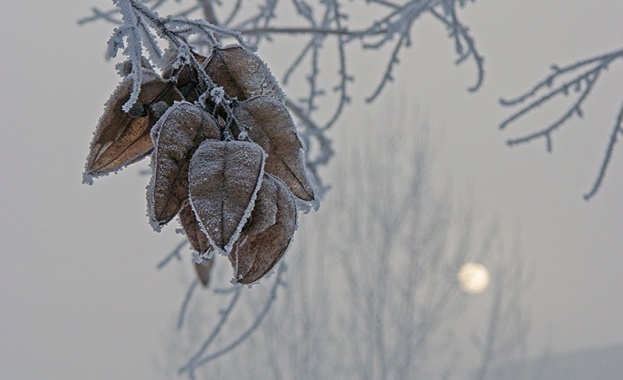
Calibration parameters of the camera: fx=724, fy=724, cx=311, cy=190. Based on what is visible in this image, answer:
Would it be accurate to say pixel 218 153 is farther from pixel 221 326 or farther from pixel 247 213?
pixel 221 326

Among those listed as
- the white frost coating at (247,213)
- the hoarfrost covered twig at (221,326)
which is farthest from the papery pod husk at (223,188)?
the hoarfrost covered twig at (221,326)

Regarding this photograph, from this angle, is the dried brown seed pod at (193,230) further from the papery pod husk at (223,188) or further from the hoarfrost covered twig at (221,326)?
the hoarfrost covered twig at (221,326)

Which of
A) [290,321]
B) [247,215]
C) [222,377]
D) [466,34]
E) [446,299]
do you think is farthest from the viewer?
[222,377]

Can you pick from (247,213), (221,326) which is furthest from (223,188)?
(221,326)

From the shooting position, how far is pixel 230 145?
21.5 inches

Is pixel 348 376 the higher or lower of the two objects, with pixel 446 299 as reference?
lower

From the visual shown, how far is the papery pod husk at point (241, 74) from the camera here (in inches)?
24.6

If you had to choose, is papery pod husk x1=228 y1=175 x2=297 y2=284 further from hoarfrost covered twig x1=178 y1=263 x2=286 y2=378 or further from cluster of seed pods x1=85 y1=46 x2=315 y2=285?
hoarfrost covered twig x1=178 y1=263 x2=286 y2=378

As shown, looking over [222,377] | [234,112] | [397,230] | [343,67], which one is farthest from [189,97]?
[222,377]

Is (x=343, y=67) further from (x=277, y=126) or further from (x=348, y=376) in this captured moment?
(x=348, y=376)

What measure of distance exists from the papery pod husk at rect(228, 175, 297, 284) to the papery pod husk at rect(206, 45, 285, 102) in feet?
0.31

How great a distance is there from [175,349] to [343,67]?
943 centimetres

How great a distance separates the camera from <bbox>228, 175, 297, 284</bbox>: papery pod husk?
0.56 metres

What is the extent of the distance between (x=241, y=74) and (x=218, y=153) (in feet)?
0.37
